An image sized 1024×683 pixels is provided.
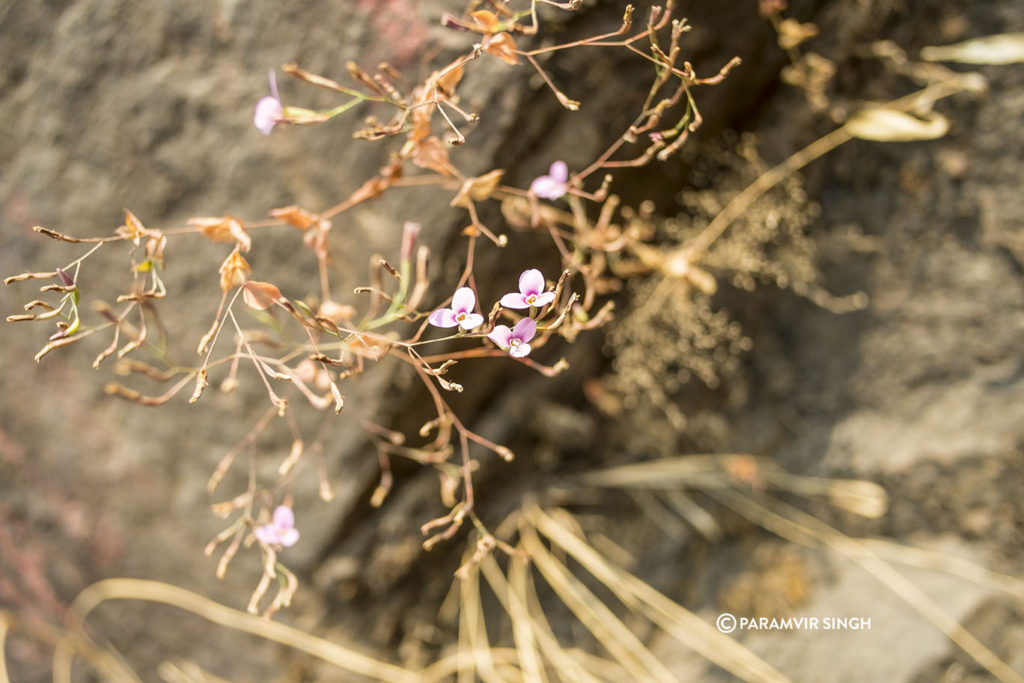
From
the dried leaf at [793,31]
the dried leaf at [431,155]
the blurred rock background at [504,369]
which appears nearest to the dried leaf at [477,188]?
the dried leaf at [431,155]

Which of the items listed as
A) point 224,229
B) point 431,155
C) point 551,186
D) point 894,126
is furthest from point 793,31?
point 224,229

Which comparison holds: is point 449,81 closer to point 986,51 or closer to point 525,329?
point 525,329

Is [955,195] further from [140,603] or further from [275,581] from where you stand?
[140,603]

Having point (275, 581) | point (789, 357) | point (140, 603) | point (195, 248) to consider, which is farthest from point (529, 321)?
point (140, 603)

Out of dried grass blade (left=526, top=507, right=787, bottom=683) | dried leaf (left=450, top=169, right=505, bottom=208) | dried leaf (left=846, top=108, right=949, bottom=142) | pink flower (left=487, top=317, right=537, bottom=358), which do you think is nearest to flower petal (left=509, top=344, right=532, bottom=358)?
pink flower (left=487, top=317, right=537, bottom=358)

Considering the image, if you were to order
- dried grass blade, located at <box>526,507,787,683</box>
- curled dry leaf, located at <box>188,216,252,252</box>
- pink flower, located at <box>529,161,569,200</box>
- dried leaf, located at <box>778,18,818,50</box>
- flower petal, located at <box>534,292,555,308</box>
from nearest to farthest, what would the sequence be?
flower petal, located at <box>534,292,555,308</box>, curled dry leaf, located at <box>188,216,252,252</box>, pink flower, located at <box>529,161,569,200</box>, dried leaf, located at <box>778,18,818,50</box>, dried grass blade, located at <box>526,507,787,683</box>

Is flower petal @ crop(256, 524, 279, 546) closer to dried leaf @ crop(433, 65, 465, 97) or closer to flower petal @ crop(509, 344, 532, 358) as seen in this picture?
flower petal @ crop(509, 344, 532, 358)

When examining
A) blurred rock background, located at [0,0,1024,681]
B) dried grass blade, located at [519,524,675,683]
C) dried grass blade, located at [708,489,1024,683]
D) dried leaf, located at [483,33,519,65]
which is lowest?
dried grass blade, located at [519,524,675,683]
